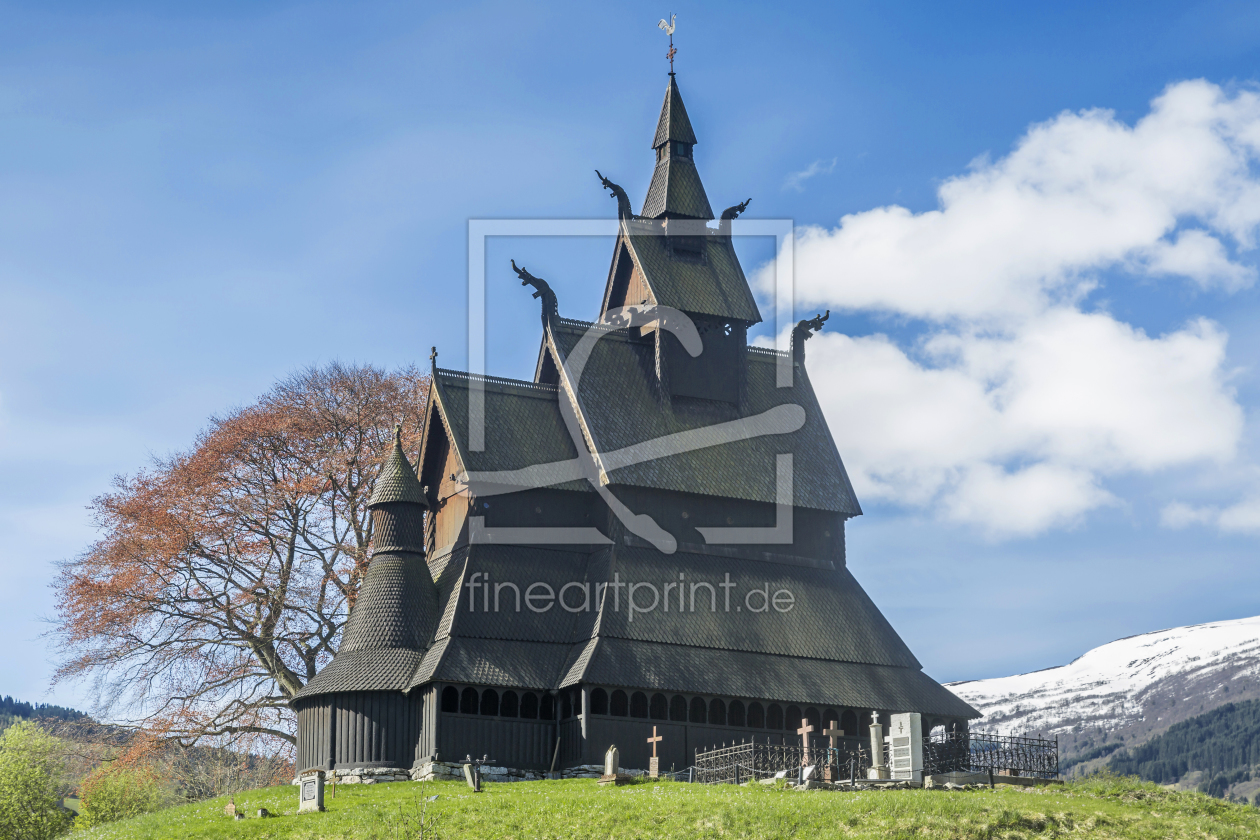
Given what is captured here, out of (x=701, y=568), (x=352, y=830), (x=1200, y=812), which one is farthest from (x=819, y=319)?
(x=352, y=830)

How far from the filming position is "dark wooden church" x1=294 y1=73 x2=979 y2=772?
39844 mm

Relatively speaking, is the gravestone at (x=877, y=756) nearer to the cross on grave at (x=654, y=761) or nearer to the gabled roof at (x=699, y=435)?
the cross on grave at (x=654, y=761)

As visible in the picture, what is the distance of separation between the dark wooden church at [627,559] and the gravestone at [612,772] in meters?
2.99

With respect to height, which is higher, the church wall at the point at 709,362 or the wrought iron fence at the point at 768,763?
the church wall at the point at 709,362

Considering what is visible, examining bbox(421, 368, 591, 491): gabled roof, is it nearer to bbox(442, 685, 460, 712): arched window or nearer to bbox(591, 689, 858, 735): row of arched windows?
bbox(442, 685, 460, 712): arched window

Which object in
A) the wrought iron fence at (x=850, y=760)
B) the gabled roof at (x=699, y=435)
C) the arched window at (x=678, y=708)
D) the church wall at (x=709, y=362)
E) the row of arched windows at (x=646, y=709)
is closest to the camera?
the wrought iron fence at (x=850, y=760)

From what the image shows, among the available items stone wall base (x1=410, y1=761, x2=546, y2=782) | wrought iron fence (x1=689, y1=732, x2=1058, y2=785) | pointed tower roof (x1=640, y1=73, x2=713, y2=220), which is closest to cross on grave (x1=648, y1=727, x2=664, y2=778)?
wrought iron fence (x1=689, y1=732, x2=1058, y2=785)

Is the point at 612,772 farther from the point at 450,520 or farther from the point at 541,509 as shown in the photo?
the point at 450,520

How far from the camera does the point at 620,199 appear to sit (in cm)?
5053

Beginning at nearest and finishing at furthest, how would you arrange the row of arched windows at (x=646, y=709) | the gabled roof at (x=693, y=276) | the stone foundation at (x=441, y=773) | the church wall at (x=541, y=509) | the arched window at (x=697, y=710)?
the stone foundation at (x=441, y=773)
the row of arched windows at (x=646, y=709)
the arched window at (x=697, y=710)
the church wall at (x=541, y=509)
the gabled roof at (x=693, y=276)

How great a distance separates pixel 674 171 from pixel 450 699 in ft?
75.9

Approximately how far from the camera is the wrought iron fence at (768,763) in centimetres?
3431

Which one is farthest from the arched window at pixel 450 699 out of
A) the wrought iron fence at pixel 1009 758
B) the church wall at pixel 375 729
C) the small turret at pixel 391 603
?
the wrought iron fence at pixel 1009 758

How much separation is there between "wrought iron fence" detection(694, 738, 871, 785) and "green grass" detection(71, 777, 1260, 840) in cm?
284
